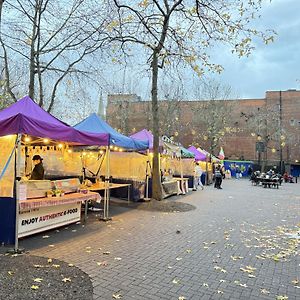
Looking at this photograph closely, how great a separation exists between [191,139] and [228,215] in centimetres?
4247

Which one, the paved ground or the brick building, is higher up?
the brick building

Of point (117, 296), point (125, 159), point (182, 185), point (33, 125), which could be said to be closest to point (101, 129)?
point (33, 125)

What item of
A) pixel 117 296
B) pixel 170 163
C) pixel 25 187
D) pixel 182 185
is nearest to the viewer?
pixel 117 296

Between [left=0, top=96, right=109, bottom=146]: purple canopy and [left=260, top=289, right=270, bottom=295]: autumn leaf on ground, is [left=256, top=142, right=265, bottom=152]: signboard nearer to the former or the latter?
[left=0, top=96, right=109, bottom=146]: purple canopy

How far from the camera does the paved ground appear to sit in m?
4.46

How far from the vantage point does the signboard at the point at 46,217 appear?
676cm

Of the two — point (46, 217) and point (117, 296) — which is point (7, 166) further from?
point (117, 296)

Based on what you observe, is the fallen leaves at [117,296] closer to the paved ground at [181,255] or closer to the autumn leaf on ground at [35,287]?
the paved ground at [181,255]

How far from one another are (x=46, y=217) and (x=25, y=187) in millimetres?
1323

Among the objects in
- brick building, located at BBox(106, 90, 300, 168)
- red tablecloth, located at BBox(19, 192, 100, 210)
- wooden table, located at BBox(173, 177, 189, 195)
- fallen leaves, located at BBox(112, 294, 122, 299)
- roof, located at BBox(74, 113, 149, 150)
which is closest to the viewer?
fallen leaves, located at BBox(112, 294, 122, 299)

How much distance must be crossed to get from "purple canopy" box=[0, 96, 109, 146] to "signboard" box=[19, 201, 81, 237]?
67.2 inches

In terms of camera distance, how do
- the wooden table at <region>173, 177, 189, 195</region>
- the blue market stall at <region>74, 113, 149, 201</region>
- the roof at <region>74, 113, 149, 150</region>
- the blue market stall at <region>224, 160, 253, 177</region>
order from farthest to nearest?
1. the blue market stall at <region>224, 160, 253, 177</region>
2. the wooden table at <region>173, 177, 189, 195</region>
3. the blue market stall at <region>74, 113, 149, 201</region>
4. the roof at <region>74, 113, 149, 150</region>

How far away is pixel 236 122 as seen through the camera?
5284 cm

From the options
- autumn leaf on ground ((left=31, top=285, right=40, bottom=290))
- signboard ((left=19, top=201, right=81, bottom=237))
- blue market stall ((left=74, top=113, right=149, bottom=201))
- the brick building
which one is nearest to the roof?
blue market stall ((left=74, top=113, right=149, bottom=201))
